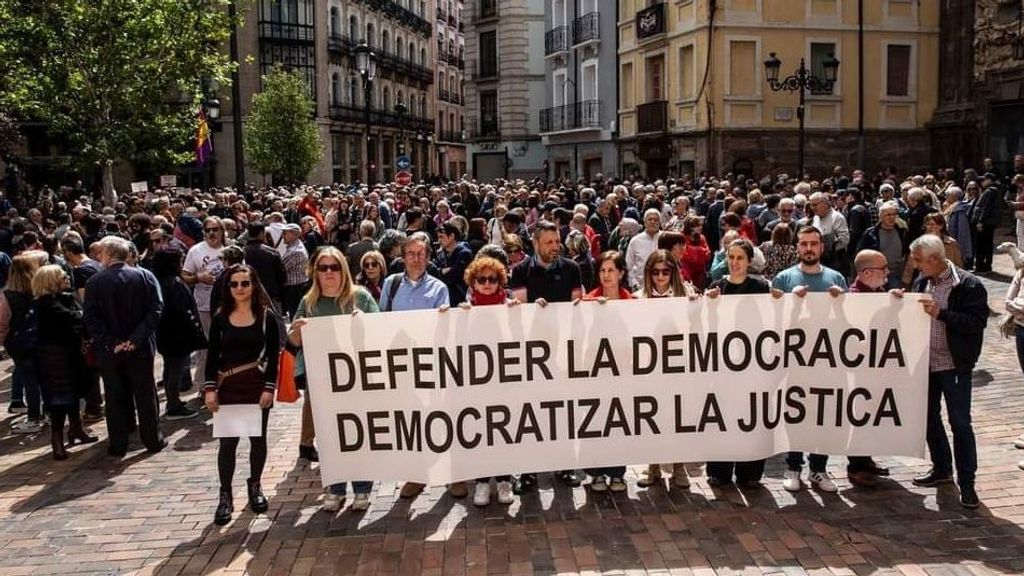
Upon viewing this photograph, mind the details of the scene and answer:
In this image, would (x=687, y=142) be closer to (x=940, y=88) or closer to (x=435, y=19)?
(x=940, y=88)

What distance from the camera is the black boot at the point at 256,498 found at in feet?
21.7

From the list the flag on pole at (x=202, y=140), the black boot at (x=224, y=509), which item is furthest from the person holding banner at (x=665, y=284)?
the flag on pole at (x=202, y=140)

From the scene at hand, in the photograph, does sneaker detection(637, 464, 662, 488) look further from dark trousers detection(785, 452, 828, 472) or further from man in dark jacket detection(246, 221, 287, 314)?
man in dark jacket detection(246, 221, 287, 314)

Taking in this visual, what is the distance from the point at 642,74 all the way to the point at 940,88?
9278mm

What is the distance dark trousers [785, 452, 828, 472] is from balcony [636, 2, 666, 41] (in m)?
25.8

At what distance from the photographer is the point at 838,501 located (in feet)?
21.7

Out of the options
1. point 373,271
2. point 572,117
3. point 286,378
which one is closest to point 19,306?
point 373,271

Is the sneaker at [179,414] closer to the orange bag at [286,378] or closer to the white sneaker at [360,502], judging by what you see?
the orange bag at [286,378]

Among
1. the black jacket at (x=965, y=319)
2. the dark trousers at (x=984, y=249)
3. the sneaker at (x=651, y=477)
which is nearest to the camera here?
the black jacket at (x=965, y=319)

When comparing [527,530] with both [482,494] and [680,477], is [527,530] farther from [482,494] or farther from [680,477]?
[680,477]

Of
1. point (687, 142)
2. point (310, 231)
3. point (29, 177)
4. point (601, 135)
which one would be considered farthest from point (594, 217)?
point (29, 177)

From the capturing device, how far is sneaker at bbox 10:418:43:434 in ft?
29.9

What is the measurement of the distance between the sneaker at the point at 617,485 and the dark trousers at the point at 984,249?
12580mm

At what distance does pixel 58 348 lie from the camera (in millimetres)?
8383
